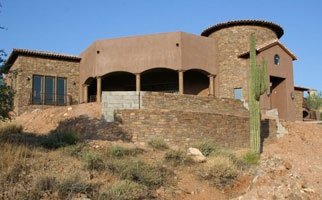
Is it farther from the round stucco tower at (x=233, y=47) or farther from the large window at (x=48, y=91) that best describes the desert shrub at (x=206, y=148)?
the large window at (x=48, y=91)

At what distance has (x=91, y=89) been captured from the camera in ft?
85.5

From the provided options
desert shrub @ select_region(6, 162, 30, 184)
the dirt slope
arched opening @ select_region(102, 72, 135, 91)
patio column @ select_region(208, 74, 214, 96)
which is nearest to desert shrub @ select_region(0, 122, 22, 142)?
the dirt slope

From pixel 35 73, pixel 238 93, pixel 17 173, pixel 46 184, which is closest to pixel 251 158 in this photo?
pixel 46 184

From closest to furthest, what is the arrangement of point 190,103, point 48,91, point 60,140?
point 60,140 < point 190,103 < point 48,91

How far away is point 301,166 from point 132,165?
748cm

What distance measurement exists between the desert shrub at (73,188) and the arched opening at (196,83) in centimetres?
1650

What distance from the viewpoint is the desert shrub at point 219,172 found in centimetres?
1085

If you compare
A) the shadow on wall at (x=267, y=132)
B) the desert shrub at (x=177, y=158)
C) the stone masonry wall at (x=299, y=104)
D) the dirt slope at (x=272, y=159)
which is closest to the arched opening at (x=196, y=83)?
the shadow on wall at (x=267, y=132)

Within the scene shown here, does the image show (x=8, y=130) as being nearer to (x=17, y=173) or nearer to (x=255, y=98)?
(x=17, y=173)

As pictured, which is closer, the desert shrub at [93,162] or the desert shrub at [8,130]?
the desert shrub at [93,162]

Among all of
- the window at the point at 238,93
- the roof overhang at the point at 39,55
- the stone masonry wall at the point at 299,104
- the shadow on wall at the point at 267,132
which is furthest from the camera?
the stone masonry wall at the point at 299,104

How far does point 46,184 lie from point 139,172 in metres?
2.77

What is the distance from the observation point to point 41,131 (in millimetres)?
16516

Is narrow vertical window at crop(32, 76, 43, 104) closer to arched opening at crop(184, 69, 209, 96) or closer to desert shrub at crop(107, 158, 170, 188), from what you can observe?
arched opening at crop(184, 69, 209, 96)
